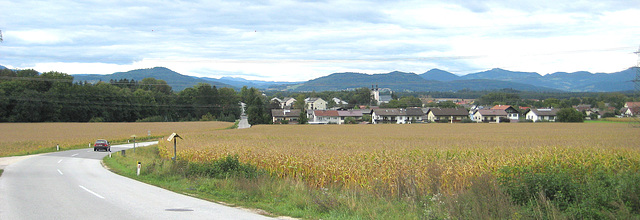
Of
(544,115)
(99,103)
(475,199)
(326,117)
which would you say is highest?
(99,103)

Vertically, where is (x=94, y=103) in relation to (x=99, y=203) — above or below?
above

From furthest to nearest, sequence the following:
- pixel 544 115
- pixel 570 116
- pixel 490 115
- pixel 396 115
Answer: pixel 396 115 < pixel 490 115 < pixel 544 115 < pixel 570 116

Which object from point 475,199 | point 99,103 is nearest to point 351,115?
point 99,103

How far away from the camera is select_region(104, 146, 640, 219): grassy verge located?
10102mm

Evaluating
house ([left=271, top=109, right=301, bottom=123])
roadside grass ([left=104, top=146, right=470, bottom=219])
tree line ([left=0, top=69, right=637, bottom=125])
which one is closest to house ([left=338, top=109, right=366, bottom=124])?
house ([left=271, top=109, right=301, bottom=123])

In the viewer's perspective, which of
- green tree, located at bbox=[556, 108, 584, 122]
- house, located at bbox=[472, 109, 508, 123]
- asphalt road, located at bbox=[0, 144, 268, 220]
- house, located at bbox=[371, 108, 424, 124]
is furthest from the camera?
house, located at bbox=[371, 108, 424, 124]

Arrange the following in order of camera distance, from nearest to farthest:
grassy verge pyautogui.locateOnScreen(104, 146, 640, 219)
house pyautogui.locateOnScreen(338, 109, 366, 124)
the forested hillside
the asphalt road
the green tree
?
Answer: grassy verge pyautogui.locateOnScreen(104, 146, 640, 219) → the asphalt road → the forested hillside → the green tree → house pyautogui.locateOnScreen(338, 109, 366, 124)

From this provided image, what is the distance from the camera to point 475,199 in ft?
36.6

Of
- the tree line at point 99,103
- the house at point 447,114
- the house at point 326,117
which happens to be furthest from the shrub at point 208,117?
the house at point 447,114

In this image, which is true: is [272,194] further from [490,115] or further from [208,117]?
[490,115]

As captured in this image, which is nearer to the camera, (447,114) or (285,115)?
(447,114)

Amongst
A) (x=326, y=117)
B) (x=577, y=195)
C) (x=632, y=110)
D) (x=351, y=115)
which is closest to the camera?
(x=577, y=195)

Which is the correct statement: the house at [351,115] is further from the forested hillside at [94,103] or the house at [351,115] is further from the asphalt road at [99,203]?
the asphalt road at [99,203]

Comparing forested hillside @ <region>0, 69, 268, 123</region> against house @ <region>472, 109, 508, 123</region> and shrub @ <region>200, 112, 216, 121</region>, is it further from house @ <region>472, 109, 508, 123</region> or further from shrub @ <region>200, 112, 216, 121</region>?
house @ <region>472, 109, 508, 123</region>
